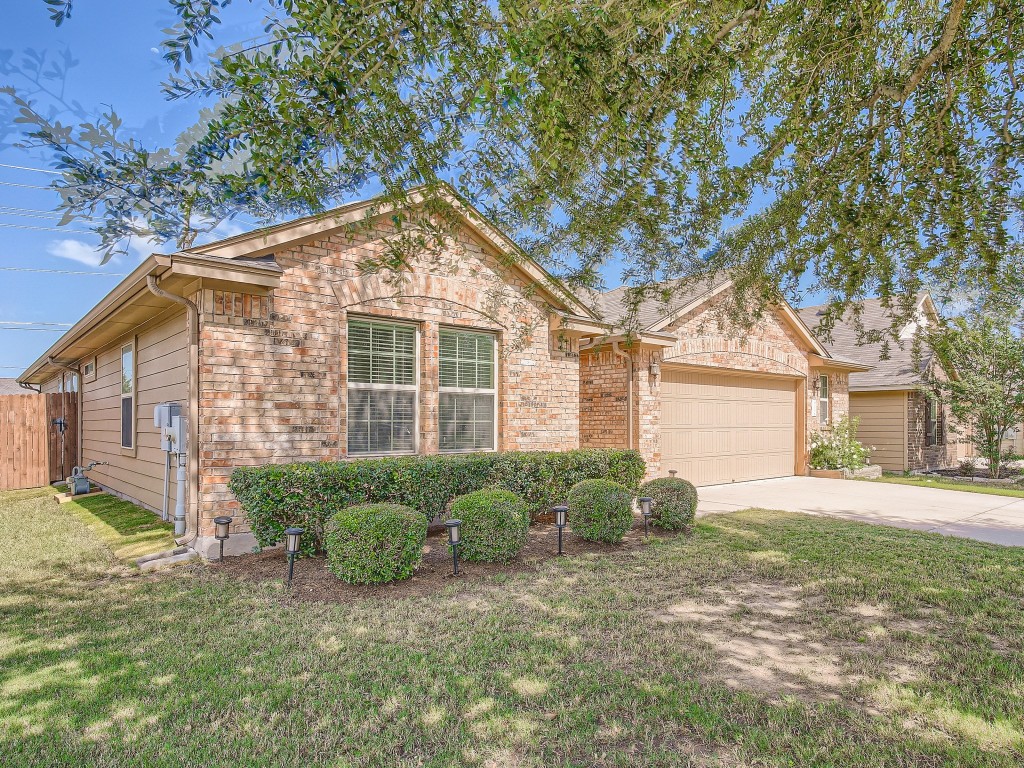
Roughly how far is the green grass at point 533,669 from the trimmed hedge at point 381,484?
0.82 meters

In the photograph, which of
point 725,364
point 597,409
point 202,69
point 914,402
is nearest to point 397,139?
point 202,69

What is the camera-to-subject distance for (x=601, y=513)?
6594 millimetres

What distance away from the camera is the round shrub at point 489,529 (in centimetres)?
577

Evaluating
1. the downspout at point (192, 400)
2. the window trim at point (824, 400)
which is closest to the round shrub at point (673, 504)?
the downspout at point (192, 400)

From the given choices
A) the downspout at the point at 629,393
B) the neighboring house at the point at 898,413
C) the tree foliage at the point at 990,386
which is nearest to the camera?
the downspout at the point at 629,393

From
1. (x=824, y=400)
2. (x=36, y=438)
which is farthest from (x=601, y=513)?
(x=36, y=438)

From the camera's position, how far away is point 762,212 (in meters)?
5.38

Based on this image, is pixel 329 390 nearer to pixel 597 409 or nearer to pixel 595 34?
pixel 595 34

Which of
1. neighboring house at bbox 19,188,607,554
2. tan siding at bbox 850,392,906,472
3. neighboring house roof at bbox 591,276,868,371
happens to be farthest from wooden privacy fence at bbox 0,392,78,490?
tan siding at bbox 850,392,906,472

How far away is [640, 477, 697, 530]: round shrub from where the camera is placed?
7.33 m

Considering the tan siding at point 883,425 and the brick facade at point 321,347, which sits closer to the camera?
the brick facade at point 321,347

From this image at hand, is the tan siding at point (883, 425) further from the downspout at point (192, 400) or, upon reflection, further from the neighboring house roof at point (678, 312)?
the downspout at point (192, 400)

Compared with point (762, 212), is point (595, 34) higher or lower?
higher

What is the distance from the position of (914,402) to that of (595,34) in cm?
1771
